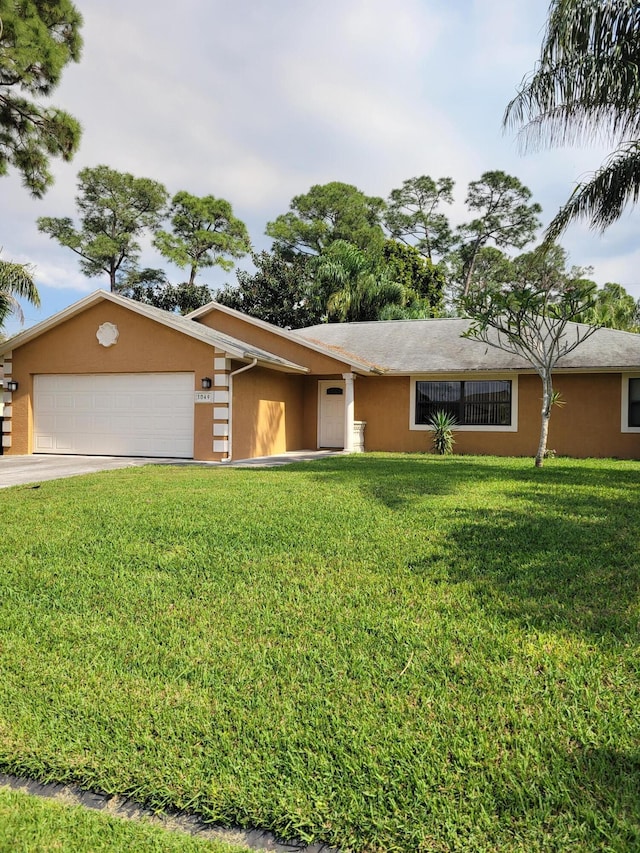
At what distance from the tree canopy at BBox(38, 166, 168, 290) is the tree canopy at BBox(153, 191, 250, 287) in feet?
4.69

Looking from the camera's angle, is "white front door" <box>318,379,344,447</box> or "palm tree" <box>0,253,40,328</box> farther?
"white front door" <box>318,379,344,447</box>

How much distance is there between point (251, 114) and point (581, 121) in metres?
10.1

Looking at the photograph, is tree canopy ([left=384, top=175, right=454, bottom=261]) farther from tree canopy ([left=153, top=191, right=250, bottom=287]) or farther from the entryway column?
the entryway column

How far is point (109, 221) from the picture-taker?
118 feet

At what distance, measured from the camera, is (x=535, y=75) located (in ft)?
36.4

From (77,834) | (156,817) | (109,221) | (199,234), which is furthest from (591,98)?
(109,221)

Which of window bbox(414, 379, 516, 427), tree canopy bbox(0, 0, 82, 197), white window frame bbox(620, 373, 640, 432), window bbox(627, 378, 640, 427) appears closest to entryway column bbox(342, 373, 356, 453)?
window bbox(414, 379, 516, 427)

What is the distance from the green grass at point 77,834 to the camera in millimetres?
2100

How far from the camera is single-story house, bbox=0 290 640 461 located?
1405 centimetres

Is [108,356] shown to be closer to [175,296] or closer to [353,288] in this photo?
[353,288]

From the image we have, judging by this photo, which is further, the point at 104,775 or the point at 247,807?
the point at 104,775

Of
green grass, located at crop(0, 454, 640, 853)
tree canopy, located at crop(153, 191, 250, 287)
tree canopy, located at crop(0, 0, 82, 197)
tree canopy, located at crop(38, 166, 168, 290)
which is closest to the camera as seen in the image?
green grass, located at crop(0, 454, 640, 853)

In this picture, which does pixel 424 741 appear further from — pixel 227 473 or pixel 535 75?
pixel 535 75

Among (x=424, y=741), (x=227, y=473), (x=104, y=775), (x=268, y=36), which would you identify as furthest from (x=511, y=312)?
(x=104, y=775)
